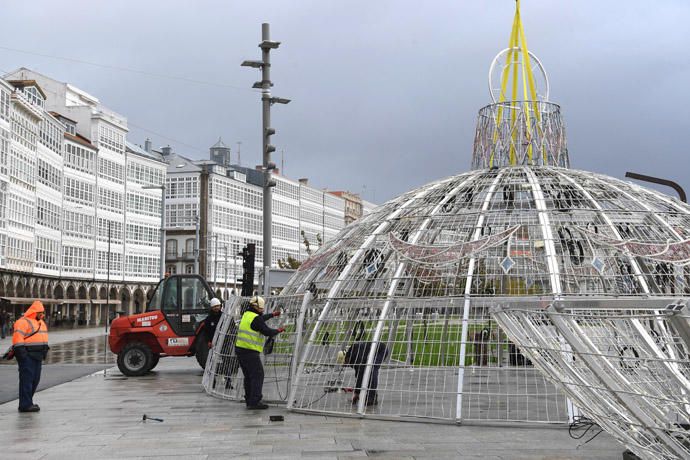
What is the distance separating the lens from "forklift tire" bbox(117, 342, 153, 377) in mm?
21047

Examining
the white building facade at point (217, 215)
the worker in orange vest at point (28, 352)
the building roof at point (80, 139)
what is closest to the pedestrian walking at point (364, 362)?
the worker in orange vest at point (28, 352)

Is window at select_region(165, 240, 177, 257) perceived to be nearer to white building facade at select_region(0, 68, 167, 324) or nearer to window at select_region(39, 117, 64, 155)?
white building facade at select_region(0, 68, 167, 324)

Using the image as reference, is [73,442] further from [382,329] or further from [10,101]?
[10,101]

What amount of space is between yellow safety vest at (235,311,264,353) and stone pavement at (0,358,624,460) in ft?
3.12

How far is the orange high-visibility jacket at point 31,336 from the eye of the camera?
13727 mm

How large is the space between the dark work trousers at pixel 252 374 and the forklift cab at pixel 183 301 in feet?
27.7

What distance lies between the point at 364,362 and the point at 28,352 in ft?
17.6

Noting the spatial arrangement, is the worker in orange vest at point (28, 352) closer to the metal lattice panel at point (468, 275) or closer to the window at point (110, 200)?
the metal lattice panel at point (468, 275)

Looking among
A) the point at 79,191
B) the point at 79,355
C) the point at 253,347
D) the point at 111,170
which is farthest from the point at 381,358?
the point at 111,170

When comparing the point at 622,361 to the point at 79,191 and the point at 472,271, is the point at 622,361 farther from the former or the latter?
the point at 79,191

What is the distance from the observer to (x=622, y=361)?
5.95 meters

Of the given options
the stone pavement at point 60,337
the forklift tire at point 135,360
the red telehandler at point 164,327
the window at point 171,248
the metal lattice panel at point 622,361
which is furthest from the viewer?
the window at point 171,248

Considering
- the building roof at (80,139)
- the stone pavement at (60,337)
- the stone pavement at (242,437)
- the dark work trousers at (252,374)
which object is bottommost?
the stone pavement at (60,337)

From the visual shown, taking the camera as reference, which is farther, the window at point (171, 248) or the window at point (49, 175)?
the window at point (171, 248)
